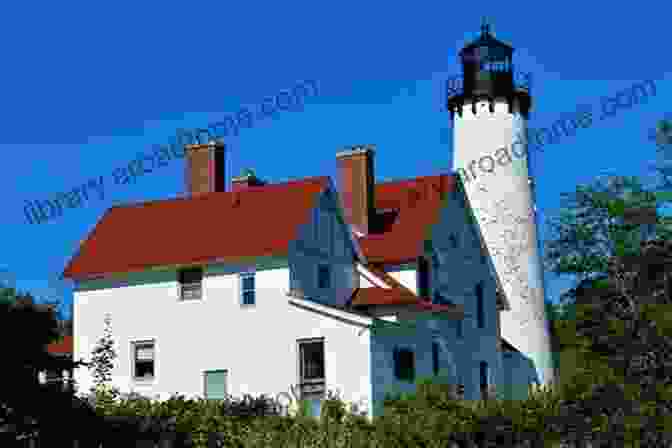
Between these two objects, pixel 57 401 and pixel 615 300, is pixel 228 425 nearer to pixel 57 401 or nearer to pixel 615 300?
pixel 57 401

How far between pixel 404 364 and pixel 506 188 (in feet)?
37.5

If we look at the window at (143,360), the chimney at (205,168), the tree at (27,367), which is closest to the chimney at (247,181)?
the chimney at (205,168)

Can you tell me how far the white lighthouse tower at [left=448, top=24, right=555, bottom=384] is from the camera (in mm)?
45844

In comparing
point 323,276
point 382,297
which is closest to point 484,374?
point 382,297

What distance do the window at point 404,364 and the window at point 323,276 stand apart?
3080 mm

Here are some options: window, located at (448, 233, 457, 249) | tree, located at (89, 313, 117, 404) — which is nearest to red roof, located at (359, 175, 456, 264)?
window, located at (448, 233, 457, 249)

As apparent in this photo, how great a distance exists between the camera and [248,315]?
120 feet

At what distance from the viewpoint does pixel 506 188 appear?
46.3 metres

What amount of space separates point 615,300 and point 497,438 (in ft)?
52.7

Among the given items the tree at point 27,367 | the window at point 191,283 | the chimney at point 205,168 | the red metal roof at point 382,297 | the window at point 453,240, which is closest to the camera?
the tree at point 27,367

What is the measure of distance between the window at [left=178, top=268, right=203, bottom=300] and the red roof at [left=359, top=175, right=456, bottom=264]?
5672 millimetres

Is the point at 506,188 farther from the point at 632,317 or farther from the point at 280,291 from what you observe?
the point at 280,291

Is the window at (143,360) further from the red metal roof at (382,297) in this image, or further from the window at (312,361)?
the red metal roof at (382,297)

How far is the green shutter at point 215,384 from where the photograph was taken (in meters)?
36.5
